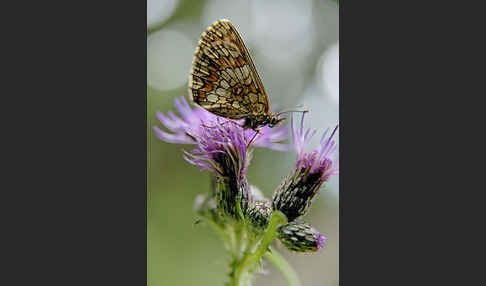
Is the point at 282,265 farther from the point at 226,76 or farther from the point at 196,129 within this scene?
the point at 226,76

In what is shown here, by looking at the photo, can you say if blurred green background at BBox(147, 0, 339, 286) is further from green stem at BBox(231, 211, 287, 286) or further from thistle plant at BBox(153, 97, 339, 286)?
green stem at BBox(231, 211, 287, 286)

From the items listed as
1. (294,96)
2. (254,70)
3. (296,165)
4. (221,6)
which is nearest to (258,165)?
(294,96)

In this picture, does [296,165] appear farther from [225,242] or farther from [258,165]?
[258,165]

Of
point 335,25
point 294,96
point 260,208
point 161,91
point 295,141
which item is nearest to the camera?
point 260,208

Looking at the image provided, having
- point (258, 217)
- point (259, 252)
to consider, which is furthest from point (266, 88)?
point (259, 252)

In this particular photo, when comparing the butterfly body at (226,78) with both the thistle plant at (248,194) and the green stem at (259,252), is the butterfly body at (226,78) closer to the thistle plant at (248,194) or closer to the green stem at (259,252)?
the thistle plant at (248,194)

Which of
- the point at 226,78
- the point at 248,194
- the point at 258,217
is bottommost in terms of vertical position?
the point at 258,217
